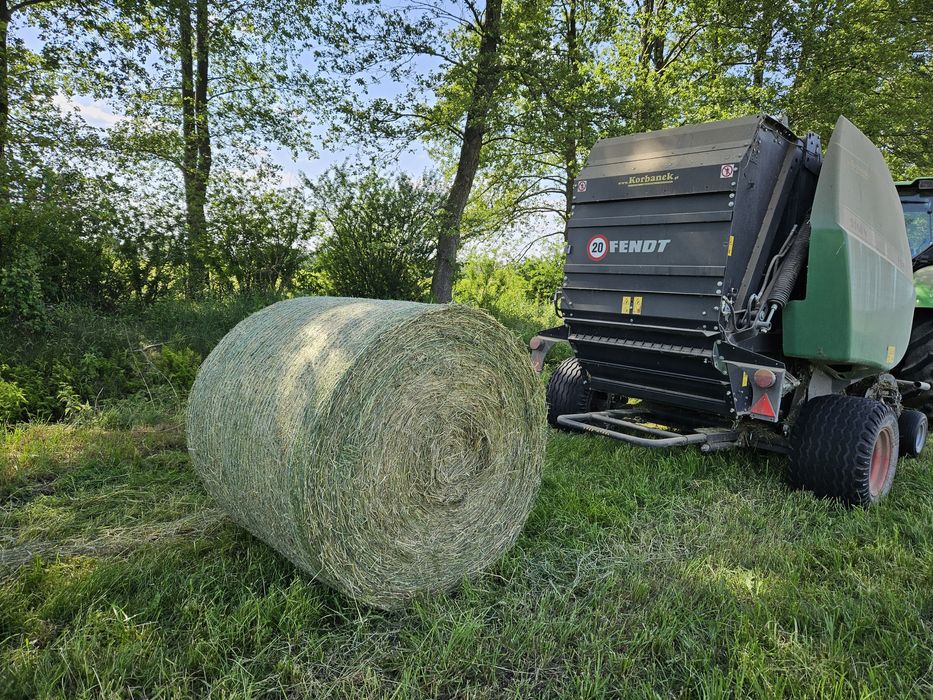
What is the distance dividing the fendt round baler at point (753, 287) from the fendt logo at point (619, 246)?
1 centimetres

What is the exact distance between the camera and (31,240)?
711cm

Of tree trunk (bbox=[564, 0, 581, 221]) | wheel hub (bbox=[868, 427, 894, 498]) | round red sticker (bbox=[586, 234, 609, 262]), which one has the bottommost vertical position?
wheel hub (bbox=[868, 427, 894, 498])

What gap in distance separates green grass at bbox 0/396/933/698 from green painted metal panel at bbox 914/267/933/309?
2314mm

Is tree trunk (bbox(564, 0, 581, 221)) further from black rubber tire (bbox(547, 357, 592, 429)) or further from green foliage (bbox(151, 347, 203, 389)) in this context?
green foliage (bbox(151, 347, 203, 389))

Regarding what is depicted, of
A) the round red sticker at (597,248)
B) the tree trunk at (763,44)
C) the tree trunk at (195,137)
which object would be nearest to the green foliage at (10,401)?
the tree trunk at (195,137)

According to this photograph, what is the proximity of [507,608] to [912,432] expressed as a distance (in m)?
4.16

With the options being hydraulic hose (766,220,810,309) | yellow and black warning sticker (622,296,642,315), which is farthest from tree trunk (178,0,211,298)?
hydraulic hose (766,220,810,309)

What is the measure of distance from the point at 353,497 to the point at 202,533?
1.19 metres

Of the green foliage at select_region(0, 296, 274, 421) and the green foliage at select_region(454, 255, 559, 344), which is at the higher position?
the green foliage at select_region(454, 255, 559, 344)

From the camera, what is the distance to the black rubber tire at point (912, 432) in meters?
5.06

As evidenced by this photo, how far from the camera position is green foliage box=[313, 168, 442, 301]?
9562 millimetres

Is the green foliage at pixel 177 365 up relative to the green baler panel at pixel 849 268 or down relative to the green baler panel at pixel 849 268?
down

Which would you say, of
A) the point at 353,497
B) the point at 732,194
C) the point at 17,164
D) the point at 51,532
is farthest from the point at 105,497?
the point at 17,164

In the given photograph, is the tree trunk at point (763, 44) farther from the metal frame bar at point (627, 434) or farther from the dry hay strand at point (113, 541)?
the dry hay strand at point (113, 541)
